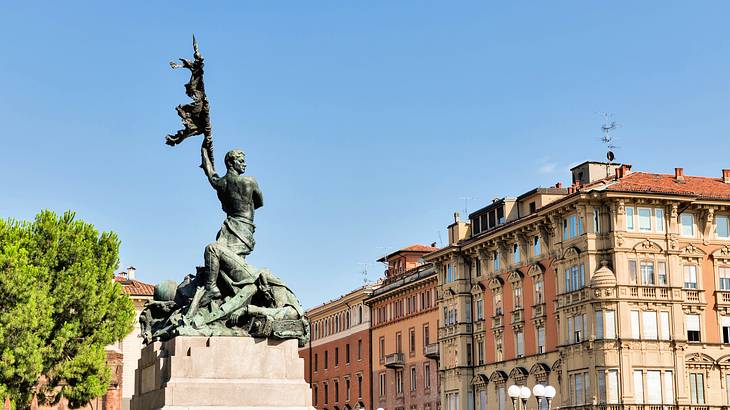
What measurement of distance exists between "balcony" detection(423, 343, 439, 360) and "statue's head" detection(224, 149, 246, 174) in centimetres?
6354

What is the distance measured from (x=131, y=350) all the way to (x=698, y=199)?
36550 mm

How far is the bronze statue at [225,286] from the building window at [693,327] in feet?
158

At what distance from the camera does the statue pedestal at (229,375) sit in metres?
19.7

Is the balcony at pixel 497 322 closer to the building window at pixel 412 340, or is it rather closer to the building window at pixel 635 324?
the building window at pixel 635 324

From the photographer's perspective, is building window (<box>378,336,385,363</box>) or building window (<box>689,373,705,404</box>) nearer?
building window (<box>689,373,705,404</box>)

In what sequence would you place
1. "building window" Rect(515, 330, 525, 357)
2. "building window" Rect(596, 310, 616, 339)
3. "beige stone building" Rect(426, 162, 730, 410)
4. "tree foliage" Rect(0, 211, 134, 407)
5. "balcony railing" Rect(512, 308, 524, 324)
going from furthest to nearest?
1. "balcony railing" Rect(512, 308, 524, 324)
2. "building window" Rect(515, 330, 525, 357)
3. "beige stone building" Rect(426, 162, 730, 410)
4. "building window" Rect(596, 310, 616, 339)
5. "tree foliage" Rect(0, 211, 134, 407)

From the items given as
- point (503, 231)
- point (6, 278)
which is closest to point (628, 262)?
point (503, 231)

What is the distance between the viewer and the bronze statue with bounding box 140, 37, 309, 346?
2056cm

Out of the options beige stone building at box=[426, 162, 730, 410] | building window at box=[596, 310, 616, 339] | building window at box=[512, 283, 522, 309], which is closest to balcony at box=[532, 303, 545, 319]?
beige stone building at box=[426, 162, 730, 410]

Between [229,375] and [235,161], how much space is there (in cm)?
402

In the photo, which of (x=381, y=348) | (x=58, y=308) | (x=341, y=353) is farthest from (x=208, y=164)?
(x=341, y=353)

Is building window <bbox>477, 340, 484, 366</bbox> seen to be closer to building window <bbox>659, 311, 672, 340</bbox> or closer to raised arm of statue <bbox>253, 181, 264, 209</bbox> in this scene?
building window <bbox>659, 311, 672, 340</bbox>

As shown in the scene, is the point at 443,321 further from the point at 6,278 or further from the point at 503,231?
the point at 6,278

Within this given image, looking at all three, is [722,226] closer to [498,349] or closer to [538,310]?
[538,310]
